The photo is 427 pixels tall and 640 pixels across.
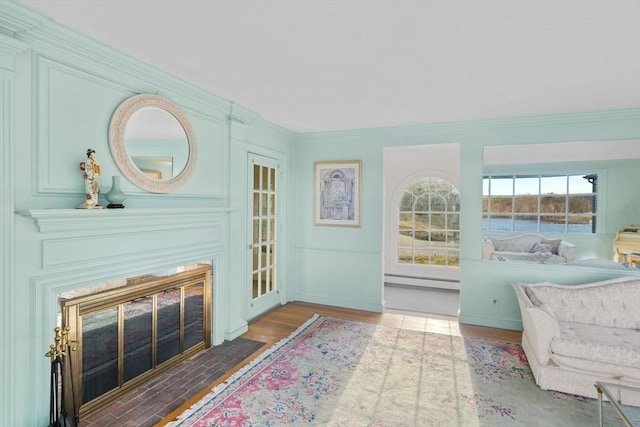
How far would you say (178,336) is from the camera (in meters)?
3.02

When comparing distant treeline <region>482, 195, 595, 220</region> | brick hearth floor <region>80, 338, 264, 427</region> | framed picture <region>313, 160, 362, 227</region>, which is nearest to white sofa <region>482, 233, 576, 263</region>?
distant treeline <region>482, 195, 595, 220</region>

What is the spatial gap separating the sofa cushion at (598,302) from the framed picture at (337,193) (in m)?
2.37

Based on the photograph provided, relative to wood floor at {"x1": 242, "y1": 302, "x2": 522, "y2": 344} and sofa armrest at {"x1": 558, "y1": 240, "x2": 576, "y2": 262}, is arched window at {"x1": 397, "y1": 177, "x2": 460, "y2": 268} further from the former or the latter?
sofa armrest at {"x1": 558, "y1": 240, "x2": 576, "y2": 262}

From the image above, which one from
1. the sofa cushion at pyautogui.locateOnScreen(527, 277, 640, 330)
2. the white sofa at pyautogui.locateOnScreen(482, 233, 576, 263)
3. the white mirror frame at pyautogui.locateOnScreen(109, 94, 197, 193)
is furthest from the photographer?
the white sofa at pyautogui.locateOnScreen(482, 233, 576, 263)

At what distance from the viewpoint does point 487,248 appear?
4129mm

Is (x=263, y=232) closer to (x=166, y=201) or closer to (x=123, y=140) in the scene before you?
(x=166, y=201)

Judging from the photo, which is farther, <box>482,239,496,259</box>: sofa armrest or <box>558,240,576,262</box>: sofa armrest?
<box>482,239,496,259</box>: sofa armrest

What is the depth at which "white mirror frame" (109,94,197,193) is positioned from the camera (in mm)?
2383

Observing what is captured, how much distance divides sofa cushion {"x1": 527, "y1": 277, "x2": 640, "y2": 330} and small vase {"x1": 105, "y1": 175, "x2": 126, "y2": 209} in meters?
3.54

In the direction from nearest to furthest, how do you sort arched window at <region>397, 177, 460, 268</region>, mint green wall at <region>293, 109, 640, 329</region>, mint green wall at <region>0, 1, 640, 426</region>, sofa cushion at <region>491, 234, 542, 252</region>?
1. mint green wall at <region>0, 1, 640, 426</region>
2. mint green wall at <region>293, 109, 640, 329</region>
3. sofa cushion at <region>491, 234, 542, 252</region>
4. arched window at <region>397, 177, 460, 268</region>

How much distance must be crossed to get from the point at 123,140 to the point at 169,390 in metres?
1.91

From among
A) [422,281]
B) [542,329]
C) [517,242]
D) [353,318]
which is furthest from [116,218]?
[422,281]

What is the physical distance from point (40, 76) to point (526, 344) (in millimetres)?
4286

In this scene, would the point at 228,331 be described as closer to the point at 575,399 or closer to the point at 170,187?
the point at 170,187
